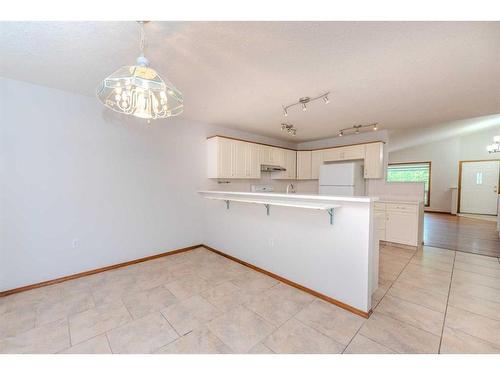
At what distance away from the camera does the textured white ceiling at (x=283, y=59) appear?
1461 mm

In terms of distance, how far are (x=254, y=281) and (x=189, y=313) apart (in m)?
0.89

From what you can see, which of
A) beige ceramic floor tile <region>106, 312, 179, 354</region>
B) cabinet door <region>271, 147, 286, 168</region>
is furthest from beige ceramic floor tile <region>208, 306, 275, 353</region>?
cabinet door <region>271, 147, 286, 168</region>

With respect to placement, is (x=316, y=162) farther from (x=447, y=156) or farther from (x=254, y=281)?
(x=447, y=156)

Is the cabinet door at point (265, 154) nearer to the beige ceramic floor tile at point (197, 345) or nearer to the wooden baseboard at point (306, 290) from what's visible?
the wooden baseboard at point (306, 290)

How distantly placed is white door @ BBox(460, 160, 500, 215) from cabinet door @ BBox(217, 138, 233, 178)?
9.05 m

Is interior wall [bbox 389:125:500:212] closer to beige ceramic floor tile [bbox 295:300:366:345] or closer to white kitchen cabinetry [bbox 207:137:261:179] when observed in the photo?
white kitchen cabinetry [bbox 207:137:261:179]

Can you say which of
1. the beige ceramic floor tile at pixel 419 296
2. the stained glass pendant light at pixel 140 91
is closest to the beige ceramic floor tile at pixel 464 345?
the beige ceramic floor tile at pixel 419 296

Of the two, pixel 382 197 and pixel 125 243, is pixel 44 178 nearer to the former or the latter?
pixel 125 243

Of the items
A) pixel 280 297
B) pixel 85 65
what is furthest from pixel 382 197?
pixel 85 65

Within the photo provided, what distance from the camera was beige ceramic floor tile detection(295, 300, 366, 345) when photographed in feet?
5.45

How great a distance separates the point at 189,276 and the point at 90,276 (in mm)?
1305

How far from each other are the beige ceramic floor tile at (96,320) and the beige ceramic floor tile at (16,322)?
1.03 ft

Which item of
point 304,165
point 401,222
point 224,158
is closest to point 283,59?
point 224,158
